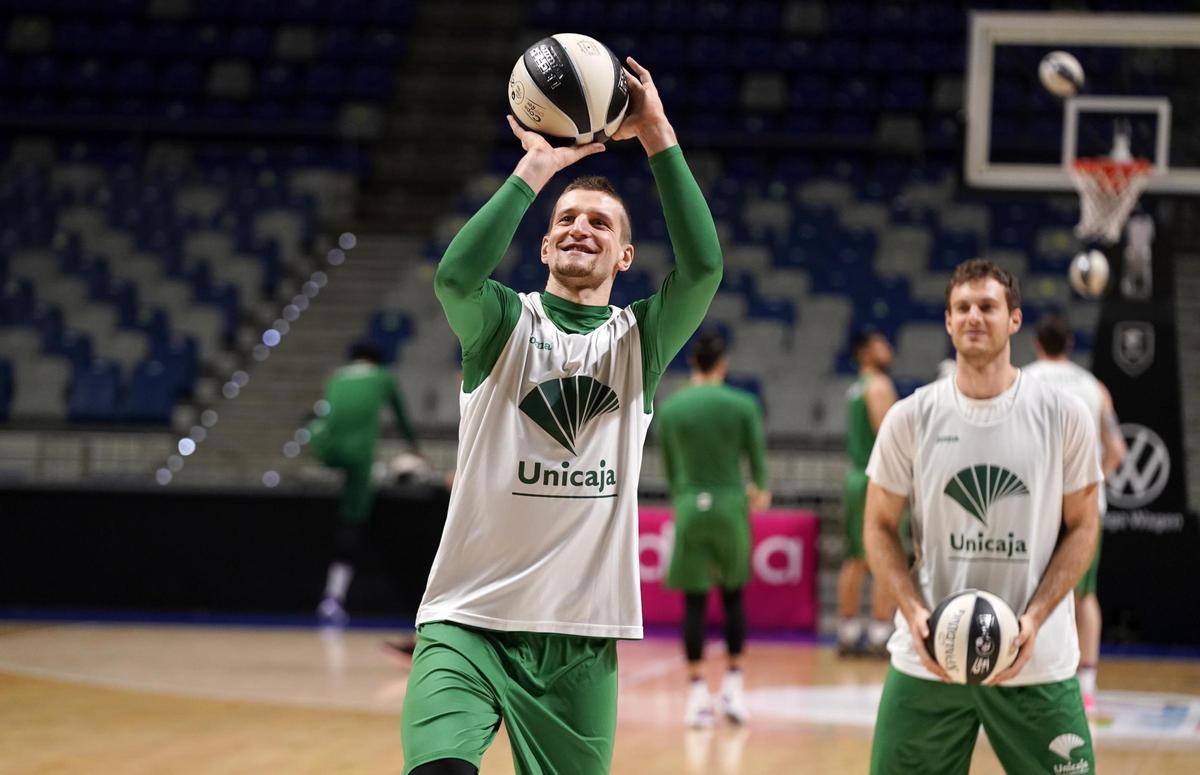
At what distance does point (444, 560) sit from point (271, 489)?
8776mm

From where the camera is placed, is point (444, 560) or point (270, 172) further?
point (270, 172)

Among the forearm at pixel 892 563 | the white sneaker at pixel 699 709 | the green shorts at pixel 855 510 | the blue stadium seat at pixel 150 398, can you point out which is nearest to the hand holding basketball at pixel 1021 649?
the forearm at pixel 892 563

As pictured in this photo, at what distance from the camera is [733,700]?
25.9 ft

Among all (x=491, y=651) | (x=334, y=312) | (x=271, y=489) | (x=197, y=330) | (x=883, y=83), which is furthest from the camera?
(x=883, y=83)

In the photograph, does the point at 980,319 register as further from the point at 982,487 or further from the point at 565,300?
the point at 565,300

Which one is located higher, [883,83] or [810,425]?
[883,83]

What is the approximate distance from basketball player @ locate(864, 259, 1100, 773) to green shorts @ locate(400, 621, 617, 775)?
3.01ft

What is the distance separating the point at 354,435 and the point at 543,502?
26.2 feet

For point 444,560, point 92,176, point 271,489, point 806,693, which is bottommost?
point 806,693

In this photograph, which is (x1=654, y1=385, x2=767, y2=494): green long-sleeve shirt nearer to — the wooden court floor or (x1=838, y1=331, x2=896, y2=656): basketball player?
the wooden court floor

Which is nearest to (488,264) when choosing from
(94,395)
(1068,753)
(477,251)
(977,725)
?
(477,251)

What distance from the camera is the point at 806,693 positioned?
29.2ft

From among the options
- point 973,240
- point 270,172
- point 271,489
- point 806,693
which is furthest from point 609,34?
point 806,693

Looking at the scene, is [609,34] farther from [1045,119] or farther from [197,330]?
[197,330]
